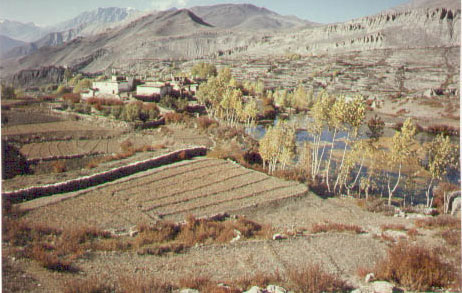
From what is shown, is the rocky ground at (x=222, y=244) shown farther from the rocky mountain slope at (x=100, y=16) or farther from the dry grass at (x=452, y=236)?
the rocky mountain slope at (x=100, y=16)

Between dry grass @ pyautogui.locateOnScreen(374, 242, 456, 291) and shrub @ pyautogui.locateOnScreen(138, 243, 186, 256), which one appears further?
shrub @ pyautogui.locateOnScreen(138, 243, 186, 256)

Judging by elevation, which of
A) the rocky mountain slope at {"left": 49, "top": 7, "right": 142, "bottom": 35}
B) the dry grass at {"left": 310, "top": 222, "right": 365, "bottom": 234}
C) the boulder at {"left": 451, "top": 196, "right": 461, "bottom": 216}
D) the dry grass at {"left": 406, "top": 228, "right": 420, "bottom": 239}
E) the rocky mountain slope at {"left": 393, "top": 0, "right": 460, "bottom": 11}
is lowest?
the boulder at {"left": 451, "top": 196, "right": 461, "bottom": 216}

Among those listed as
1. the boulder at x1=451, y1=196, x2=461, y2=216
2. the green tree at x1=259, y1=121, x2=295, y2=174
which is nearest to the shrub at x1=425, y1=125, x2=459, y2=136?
the boulder at x1=451, y1=196, x2=461, y2=216

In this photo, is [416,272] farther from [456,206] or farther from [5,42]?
[5,42]

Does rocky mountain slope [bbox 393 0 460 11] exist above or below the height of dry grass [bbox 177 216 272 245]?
above

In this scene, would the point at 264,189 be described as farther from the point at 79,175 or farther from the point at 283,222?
the point at 79,175

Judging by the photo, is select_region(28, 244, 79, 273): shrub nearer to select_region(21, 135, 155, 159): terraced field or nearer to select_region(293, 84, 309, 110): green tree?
select_region(21, 135, 155, 159): terraced field

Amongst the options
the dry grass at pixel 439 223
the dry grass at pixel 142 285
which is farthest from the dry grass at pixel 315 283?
the dry grass at pixel 439 223
